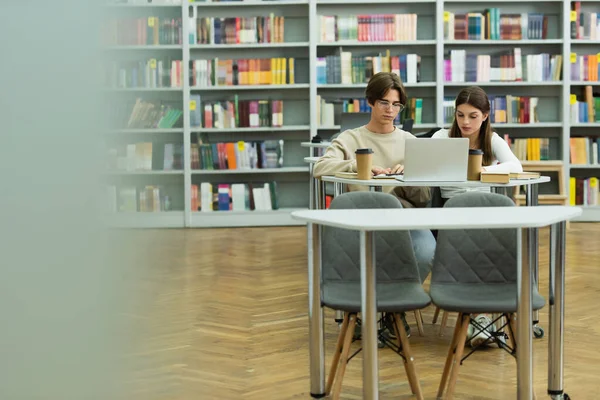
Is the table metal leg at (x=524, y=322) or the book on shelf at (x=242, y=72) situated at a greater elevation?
the book on shelf at (x=242, y=72)

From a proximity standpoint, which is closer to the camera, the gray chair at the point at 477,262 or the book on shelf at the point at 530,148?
the gray chair at the point at 477,262

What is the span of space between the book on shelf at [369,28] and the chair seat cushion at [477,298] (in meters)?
5.01

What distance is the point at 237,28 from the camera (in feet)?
24.2

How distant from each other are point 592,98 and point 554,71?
416 mm

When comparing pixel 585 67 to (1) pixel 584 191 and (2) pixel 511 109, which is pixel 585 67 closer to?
(2) pixel 511 109

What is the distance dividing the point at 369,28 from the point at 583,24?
192 centimetres

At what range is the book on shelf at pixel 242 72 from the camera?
7.40 meters

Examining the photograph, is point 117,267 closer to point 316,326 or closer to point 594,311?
point 316,326

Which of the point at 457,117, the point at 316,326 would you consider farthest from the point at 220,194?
the point at 316,326

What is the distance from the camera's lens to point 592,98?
291 inches

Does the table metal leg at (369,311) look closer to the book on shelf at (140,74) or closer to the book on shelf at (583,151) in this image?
the book on shelf at (140,74)

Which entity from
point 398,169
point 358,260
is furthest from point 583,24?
point 358,260

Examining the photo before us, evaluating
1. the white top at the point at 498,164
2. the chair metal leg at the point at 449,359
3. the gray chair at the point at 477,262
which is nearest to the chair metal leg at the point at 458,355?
the chair metal leg at the point at 449,359

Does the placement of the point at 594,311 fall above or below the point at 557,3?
below
